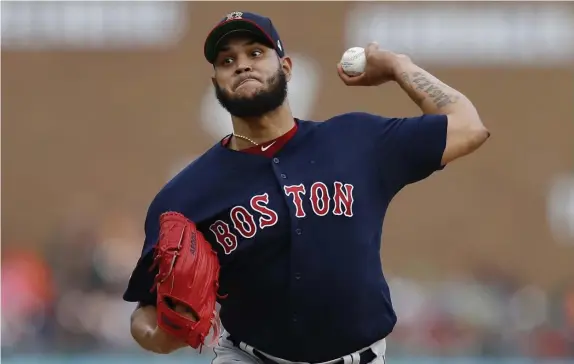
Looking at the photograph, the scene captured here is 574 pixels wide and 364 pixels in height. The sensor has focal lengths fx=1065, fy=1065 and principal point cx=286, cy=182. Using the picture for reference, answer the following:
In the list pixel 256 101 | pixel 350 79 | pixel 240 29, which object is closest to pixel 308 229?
pixel 256 101

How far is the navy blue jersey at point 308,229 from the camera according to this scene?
3.18 metres

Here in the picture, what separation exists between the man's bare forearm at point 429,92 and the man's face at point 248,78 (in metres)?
0.39

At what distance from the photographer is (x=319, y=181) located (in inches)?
127

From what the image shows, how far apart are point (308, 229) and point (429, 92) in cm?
59

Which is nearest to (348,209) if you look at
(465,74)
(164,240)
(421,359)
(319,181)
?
(319,181)

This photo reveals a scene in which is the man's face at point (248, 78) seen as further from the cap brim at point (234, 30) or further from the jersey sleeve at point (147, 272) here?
the jersey sleeve at point (147, 272)

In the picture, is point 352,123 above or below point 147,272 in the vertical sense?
above

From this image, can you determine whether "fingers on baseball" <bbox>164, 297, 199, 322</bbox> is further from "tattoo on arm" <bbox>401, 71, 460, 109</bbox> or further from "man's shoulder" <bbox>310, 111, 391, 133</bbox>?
"tattoo on arm" <bbox>401, 71, 460, 109</bbox>

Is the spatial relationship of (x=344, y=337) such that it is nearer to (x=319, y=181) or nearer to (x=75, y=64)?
(x=319, y=181)

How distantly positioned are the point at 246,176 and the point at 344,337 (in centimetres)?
58

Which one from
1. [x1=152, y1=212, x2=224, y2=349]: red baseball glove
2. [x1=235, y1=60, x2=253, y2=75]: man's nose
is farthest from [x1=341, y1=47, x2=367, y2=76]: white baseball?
[x1=152, y1=212, x2=224, y2=349]: red baseball glove

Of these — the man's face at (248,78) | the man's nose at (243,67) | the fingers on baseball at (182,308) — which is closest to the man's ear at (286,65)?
the man's face at (248,78)

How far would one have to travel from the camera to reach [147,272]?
3.25 meters

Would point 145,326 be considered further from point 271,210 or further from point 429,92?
point 429,92
